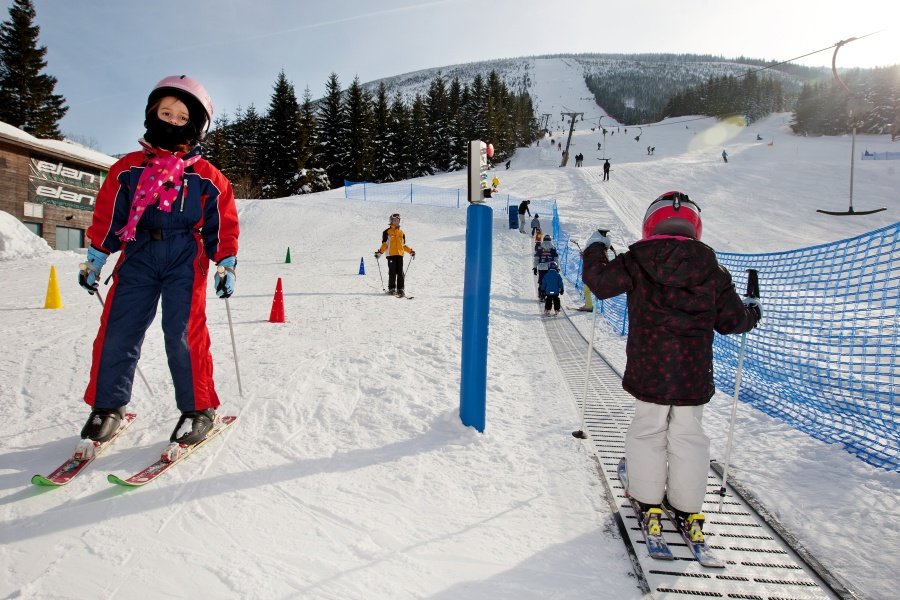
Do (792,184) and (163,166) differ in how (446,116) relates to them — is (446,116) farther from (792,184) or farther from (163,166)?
(163,166)

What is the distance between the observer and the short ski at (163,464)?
7.53ft

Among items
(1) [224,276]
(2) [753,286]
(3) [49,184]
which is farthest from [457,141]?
(2) [753,286]

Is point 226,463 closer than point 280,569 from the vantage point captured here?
No

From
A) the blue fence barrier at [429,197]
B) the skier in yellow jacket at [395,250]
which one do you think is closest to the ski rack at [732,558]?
the skier in yellow jacket at [395,250]

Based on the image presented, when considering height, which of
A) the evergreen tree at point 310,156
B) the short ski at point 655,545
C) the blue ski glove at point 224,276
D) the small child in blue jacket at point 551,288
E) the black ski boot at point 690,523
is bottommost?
the short ski at point 655,545

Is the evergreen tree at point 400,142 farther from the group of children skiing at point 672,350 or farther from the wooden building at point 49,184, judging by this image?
the group of children skiing at point 672,350

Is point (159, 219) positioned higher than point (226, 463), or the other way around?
point (159, 219)

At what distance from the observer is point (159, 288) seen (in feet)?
9.10

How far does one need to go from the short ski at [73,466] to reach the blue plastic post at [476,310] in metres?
2.20

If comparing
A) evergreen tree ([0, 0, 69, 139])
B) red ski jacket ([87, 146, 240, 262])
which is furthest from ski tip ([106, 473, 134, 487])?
evergreen tree ([0, 0, 69, 139])

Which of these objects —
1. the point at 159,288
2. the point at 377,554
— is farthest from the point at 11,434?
the point at 377,554

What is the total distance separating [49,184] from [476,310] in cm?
2297

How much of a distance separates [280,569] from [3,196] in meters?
22.2

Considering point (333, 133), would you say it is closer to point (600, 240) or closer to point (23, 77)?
point (23, 77)
